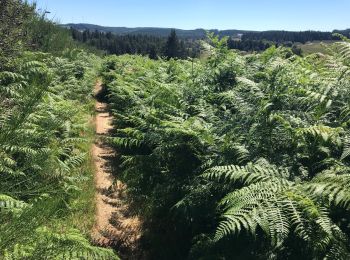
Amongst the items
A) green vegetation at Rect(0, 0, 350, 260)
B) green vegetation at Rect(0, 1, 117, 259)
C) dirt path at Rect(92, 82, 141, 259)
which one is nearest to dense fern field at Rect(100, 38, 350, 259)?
green vegetation at Rect(0, 0, 350, 260)

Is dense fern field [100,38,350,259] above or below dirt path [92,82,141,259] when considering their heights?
above

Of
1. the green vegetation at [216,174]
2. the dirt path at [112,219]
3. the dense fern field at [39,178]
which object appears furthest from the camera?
the dirt path at [112,219]

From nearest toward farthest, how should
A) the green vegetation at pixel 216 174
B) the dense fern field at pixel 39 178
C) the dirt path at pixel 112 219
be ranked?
the dense fern field at pixel 39 178 < the green vegetation at pixel 216 174 < the dirt path at pixel 112 219

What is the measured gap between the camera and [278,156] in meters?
4.30

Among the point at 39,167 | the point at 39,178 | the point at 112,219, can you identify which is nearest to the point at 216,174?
the point at 39,167

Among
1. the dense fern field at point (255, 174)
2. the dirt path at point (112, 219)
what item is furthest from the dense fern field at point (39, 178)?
the dense fern field at point (255, 174)

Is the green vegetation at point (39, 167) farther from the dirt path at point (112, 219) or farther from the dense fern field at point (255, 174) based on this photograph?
the dense fern field at point (255, 174)

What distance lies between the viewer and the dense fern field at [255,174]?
10.6 feet

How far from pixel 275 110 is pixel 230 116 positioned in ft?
2.19

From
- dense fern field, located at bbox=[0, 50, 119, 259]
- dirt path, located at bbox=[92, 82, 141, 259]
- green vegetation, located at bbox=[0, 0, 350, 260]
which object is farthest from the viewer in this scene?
dirt path, located at bbox=[92, 82, 141, 259]

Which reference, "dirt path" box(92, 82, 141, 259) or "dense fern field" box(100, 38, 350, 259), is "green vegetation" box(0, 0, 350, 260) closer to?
"dense fern field" box(100, 38, 350, 259)

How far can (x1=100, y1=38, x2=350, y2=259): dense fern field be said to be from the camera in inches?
127

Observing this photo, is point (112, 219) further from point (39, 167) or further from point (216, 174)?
point (216, 174)

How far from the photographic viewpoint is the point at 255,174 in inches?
143
